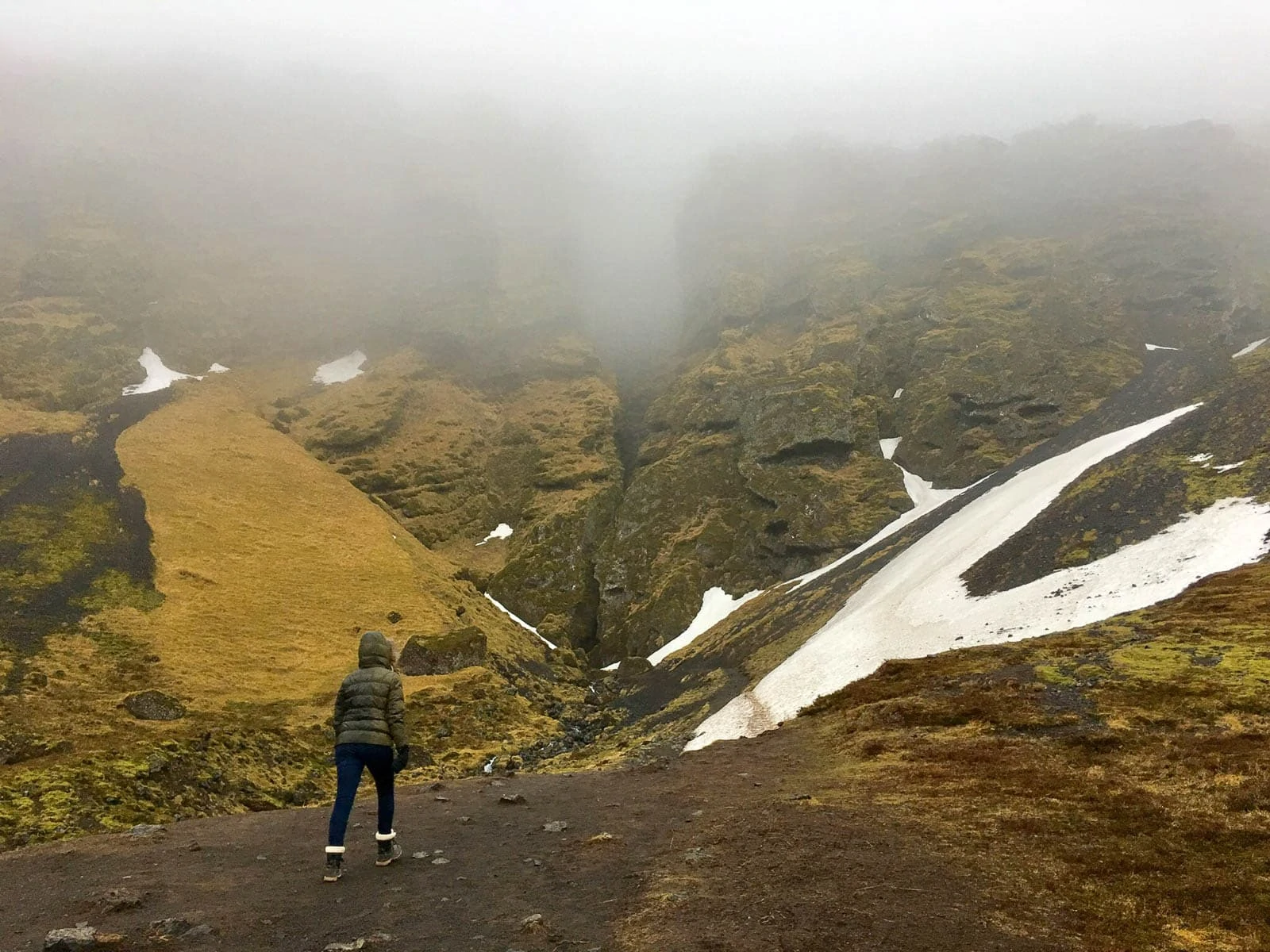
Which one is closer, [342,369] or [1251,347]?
[1251,347]

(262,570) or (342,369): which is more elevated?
(342,369)

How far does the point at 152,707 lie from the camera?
3812 cm

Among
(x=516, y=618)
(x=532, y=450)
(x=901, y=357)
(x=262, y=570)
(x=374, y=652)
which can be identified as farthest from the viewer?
(x=532, y=450)

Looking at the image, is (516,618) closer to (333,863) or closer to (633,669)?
(633,669)

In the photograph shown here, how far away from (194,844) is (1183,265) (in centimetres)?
15726

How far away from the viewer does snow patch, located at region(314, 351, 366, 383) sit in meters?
140

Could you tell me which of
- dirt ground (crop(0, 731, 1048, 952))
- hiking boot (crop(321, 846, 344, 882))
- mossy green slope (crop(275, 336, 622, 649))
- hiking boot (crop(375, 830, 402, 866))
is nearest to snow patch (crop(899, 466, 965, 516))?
mossy green slope (crop(275, 336, 622, 649))

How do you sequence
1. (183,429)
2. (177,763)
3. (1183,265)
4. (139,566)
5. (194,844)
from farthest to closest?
(1183,265) → (183,429) → (139,566) → (177,763) → (194,844)

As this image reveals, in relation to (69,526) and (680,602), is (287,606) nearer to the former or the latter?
(69,526)

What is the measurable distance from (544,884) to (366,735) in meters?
4.06

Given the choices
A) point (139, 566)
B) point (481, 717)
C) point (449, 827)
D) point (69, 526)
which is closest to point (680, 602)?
point (481, 717)

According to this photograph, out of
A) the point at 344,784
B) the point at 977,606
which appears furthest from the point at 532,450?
the point at 344,784

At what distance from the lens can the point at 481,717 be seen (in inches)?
1813

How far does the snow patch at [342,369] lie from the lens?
140m
